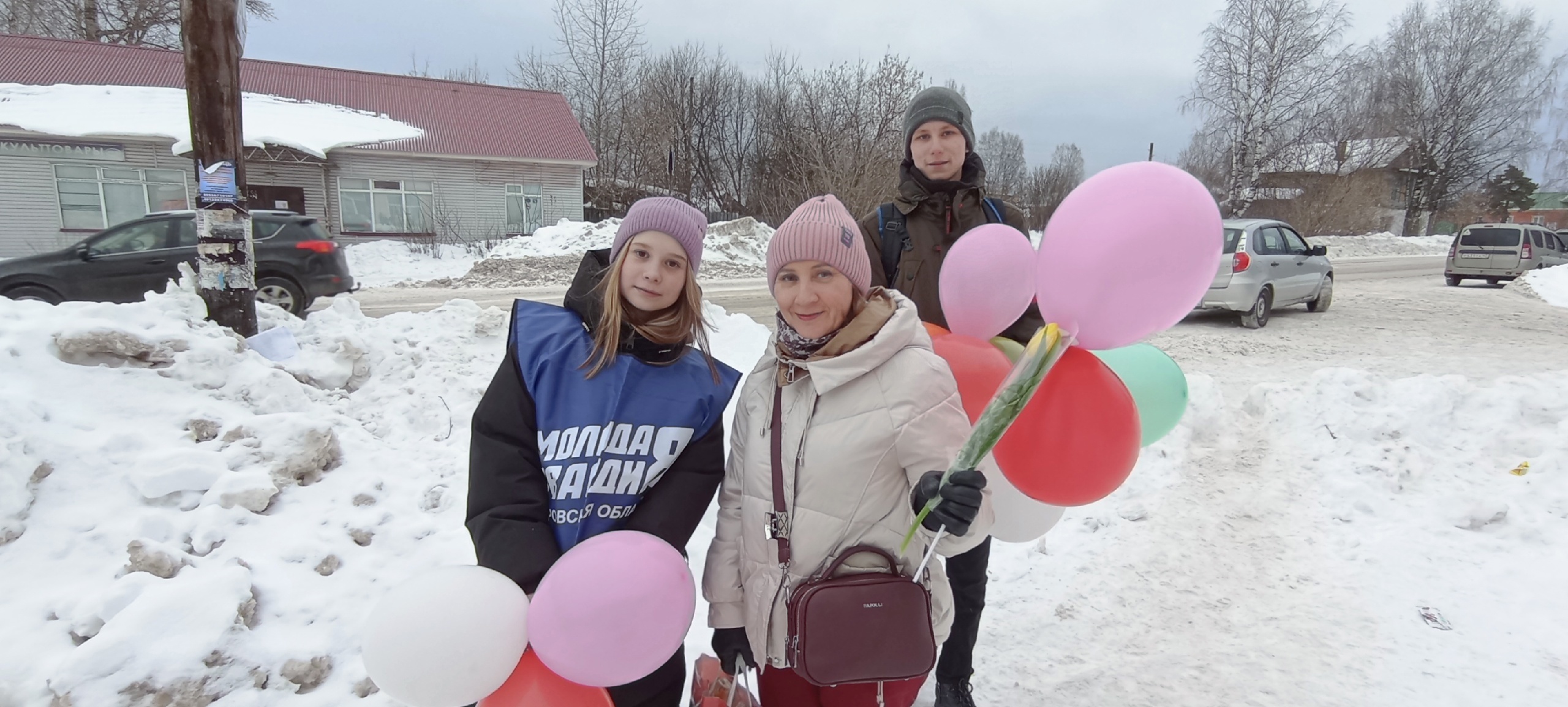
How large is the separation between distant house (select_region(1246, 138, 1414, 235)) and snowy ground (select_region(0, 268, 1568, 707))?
28.8 m

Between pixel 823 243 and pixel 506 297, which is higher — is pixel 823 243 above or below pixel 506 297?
above

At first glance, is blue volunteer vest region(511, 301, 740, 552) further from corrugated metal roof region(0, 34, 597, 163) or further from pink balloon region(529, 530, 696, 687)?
corrugated metal roof region(0, 34, 597, 163)

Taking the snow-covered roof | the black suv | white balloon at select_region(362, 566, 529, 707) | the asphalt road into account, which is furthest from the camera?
the snow-covered roof

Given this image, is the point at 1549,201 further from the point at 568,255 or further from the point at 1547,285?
the point at 568,255

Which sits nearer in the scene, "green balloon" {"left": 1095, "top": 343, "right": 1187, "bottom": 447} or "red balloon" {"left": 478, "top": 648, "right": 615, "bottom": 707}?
"red balloon" {"left": 478, "top": 648, "right": 615, "bottom": 707}

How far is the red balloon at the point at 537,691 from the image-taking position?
1.53 m

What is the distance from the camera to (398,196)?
844 inches

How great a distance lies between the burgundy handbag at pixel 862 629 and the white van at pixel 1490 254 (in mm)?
21881

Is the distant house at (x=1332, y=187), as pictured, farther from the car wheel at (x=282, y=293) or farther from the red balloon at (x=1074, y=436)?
the red balloon at (x=1074, y=436)

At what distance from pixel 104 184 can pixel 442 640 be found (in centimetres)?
2459

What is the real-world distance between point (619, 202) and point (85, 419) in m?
25.6

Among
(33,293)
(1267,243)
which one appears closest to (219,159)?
(33,293)

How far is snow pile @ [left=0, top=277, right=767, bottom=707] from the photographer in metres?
2.46

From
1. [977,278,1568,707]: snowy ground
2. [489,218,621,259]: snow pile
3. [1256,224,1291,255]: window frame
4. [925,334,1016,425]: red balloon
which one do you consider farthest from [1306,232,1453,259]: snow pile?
[925,334,1016,425]: red balloon
